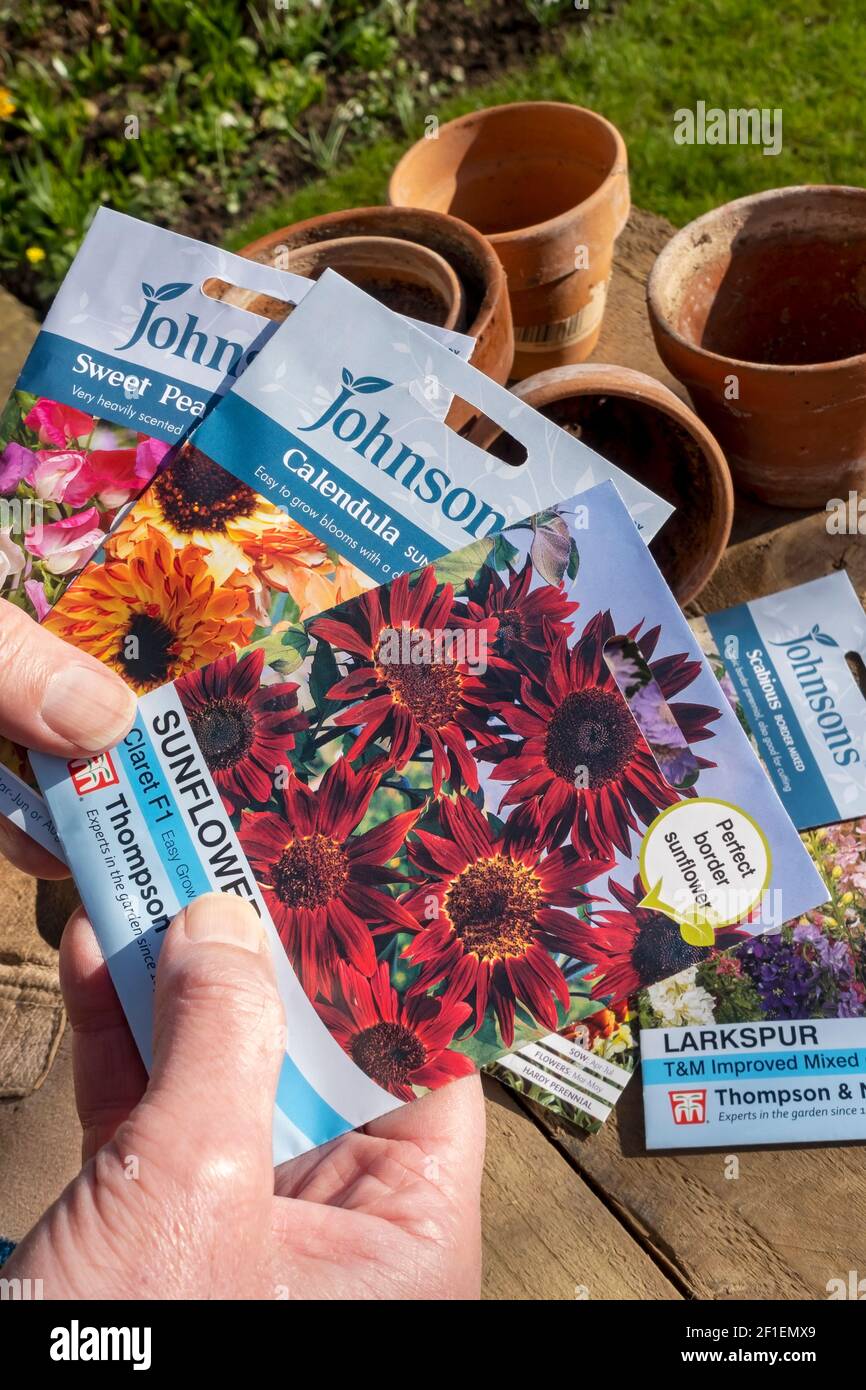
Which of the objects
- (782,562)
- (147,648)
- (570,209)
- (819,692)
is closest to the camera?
(147,648)

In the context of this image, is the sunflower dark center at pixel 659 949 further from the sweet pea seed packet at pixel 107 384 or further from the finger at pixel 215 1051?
the sweet pea seed packet at pixel 107 384

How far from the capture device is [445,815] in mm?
804

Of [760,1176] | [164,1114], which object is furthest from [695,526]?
[164,1114]

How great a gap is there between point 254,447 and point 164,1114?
55cm

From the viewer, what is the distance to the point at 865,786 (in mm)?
956

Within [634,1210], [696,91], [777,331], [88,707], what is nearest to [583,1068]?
[634,1210]

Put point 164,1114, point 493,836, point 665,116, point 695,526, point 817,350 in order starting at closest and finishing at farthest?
point 164,1114 < point 493,836 < point 695,526 < point 817,350 < point 665,116

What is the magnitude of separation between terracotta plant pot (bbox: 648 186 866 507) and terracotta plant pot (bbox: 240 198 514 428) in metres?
0.17

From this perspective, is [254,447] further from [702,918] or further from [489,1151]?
[489,1151]

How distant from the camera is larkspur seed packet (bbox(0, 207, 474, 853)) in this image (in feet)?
3.08

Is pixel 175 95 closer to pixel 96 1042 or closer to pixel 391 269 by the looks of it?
pixel 391 269

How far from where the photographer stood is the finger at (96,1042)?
849 mm

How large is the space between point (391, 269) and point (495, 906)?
680 millimetres

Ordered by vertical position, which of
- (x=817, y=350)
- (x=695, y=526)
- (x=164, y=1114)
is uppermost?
(x=817, y=350)
